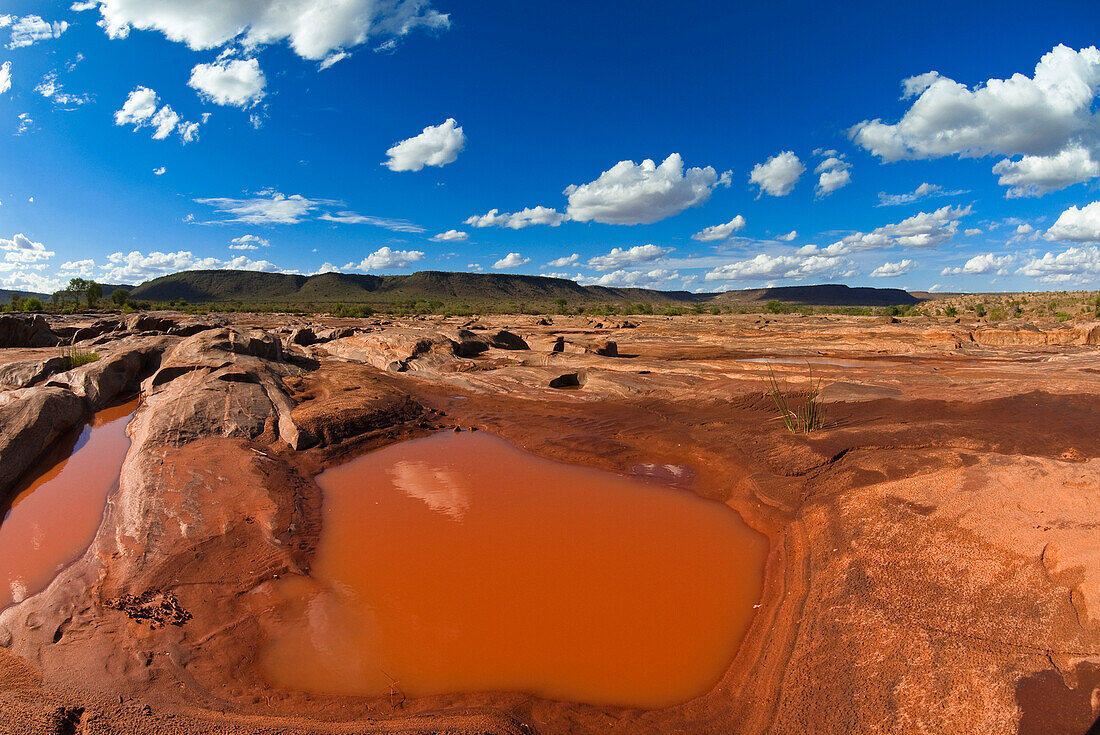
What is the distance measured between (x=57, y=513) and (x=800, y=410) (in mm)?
13204

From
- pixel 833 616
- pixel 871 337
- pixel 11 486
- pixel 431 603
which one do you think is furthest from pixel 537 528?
pixel 871 337

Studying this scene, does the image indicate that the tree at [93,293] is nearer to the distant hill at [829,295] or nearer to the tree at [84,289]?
the tree at [84,289]

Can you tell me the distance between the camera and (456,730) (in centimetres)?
358

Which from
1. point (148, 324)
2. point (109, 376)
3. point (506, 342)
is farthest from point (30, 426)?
point (506, 342)

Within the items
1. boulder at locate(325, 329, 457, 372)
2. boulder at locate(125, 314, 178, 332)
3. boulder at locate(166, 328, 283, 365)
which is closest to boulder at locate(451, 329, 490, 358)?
boulder at locate(325, 329, 457, 372)

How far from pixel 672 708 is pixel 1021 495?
→ 4688 millimetres

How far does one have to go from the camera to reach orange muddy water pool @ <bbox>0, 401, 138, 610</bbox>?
5.59 m

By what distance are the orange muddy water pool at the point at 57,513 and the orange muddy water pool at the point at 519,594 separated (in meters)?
2.84

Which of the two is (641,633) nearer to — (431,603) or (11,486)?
(431,603)

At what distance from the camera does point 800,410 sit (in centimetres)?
1071

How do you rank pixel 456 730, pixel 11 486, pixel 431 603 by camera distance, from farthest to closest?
pixel 11 486
pixel 431 603
pixel 456 730

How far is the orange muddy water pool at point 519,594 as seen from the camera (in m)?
4.29

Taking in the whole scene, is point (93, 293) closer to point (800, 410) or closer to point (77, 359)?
point (77, 359)

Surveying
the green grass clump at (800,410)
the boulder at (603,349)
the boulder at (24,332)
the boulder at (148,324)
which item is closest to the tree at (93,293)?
the boulder at (24,332)
